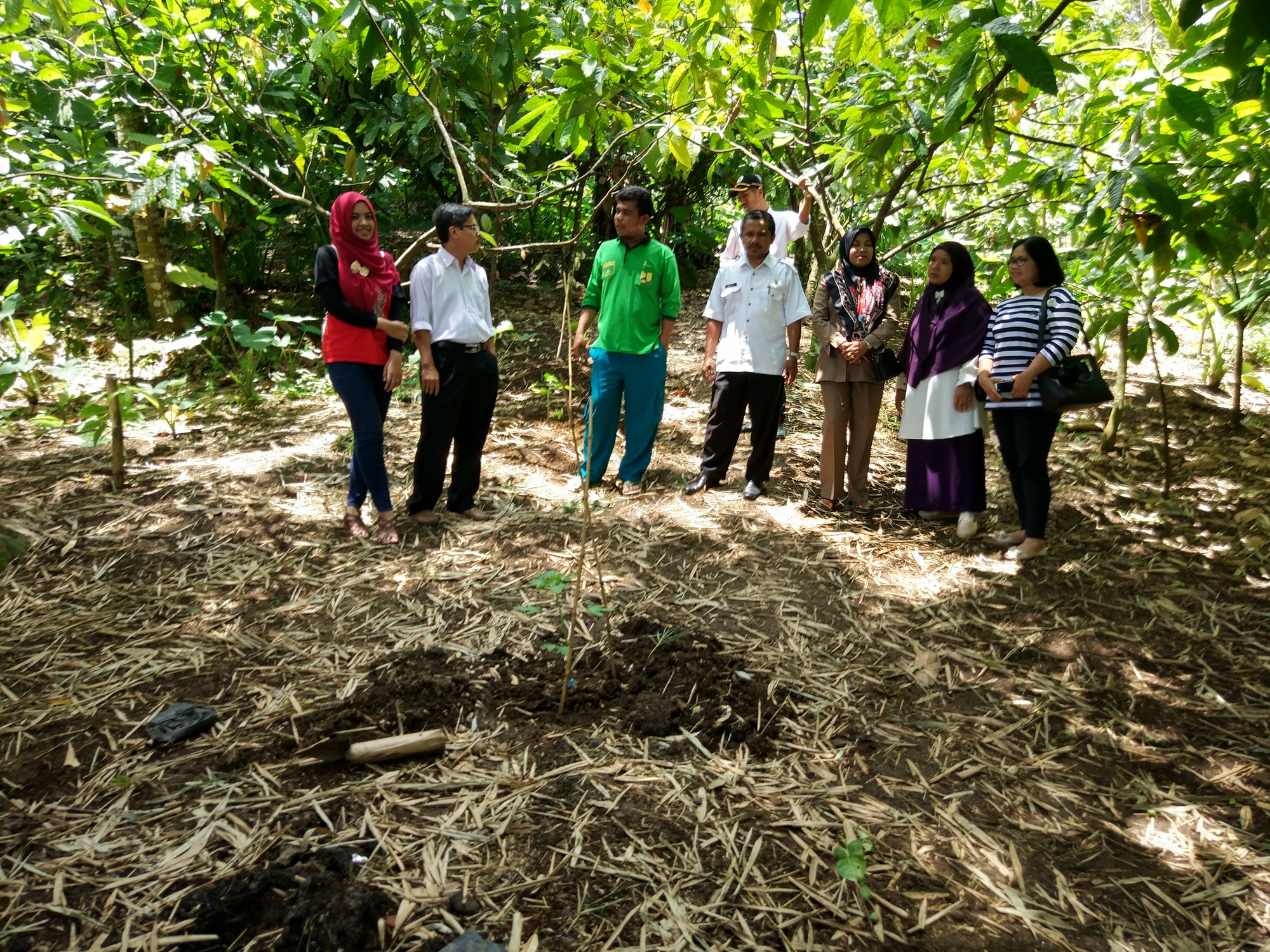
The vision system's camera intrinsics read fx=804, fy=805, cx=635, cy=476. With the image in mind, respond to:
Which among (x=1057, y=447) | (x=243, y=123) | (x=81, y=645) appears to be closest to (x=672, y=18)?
(x=81, y=645)

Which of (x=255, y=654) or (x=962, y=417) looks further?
(x=962, y=417)

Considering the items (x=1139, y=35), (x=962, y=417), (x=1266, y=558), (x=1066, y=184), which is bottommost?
(x=1266, y=558)

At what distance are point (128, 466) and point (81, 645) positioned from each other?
7.18 ft

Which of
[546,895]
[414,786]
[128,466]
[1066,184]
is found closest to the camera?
[546,895]

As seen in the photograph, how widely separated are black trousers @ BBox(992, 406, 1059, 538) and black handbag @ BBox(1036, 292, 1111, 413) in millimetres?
92

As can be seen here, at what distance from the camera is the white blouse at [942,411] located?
13.9 feet

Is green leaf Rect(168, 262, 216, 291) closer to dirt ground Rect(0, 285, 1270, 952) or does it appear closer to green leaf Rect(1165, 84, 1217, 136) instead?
dirt ground Rect(0, 285, 1270, 952)

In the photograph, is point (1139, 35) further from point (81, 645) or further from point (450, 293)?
point (81, 645)

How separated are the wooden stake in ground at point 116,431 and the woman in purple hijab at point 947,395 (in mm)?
4305

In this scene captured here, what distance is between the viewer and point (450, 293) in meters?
4.07

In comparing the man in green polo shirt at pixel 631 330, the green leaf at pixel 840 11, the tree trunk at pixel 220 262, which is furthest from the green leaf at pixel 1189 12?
the tree trunk at pixel 220 262

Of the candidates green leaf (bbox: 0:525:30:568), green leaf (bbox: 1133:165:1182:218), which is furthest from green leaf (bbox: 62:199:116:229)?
green leaf (bbox: 1133:165:1182:218)

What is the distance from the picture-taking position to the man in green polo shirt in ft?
15.2

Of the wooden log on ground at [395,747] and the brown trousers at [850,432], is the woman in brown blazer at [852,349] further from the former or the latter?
the wooden log on ground at [395,747]
